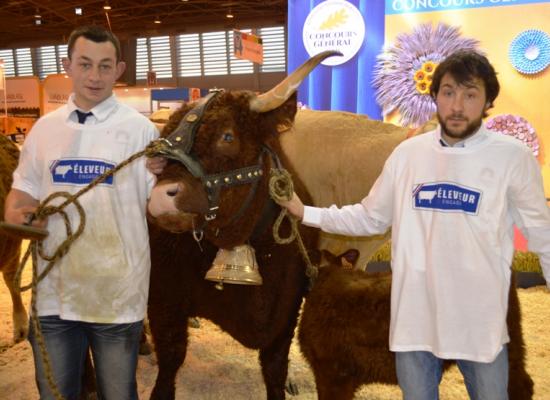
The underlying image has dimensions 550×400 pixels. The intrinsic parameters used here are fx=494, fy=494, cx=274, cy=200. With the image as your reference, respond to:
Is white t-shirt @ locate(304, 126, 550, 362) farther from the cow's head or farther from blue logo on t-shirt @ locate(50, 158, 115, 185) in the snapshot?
blue logo on t-shirt @ locate(50, 158, 115, 185)

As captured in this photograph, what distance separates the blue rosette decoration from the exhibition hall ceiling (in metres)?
13.9

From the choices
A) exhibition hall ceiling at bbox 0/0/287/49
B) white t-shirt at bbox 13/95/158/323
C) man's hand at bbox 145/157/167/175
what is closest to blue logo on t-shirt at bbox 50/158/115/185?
white t-shirt at bbox 13/95/158/323

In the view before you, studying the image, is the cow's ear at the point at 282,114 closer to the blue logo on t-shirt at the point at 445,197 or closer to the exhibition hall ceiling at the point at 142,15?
the blue logo on t-shirt at the point at 445,197

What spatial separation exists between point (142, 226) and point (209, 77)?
1926cm

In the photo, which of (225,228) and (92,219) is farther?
(225,228)

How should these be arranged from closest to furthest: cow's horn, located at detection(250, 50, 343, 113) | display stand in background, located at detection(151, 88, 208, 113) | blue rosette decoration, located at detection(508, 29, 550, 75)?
1. cow's horn, located at detection(250, 50, 343, 113)
2. blue rosette decoration, located at detection(508, 29, 550, 75)
3. display stand in background, located at detection(151, 88, 208, 113)

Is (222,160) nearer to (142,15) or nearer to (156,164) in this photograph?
(156,164)

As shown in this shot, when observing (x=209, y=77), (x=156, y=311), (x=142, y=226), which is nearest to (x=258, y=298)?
(x=156, y=311)

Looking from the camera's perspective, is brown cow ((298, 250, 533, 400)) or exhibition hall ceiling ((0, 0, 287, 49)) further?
exhibition hall ceiling ((0, 0, 287, 49))

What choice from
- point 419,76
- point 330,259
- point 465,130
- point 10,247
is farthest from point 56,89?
point 465,130

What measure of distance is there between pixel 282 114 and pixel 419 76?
387 centimetres

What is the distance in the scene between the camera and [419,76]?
553cm

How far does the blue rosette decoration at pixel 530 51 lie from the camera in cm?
528

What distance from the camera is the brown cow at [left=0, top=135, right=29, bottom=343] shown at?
12.1 feet
